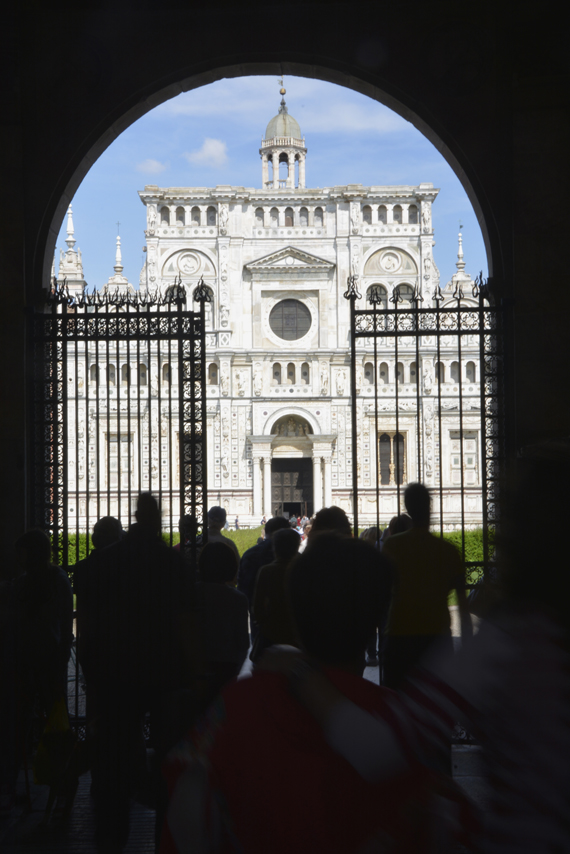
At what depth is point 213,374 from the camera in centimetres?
3002

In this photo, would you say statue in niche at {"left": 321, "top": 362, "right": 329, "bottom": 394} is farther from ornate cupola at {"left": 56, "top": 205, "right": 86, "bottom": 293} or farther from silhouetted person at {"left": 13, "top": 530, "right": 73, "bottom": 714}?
silhouetted person at {"left": 13, "top": 530, "right": 73, "bottom": 714}

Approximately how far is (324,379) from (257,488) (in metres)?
4.90

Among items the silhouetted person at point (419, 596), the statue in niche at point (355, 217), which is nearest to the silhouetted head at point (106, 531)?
the silhouetted person at point (419, 596)

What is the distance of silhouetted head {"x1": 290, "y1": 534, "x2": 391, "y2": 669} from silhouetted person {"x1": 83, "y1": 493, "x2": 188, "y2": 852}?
197cm

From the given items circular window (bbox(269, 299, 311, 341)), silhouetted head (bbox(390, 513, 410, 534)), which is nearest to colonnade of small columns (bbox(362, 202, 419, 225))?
circular window (bbox(269, 299, 311, 341))

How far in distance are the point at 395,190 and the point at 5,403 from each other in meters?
26.9

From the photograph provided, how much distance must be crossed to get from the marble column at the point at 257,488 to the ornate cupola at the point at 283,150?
11.6 m

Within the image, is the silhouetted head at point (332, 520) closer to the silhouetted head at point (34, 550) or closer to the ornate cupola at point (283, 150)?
the silhouetted head at point (34, 550)

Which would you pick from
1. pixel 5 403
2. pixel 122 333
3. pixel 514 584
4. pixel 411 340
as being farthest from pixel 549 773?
pixel 411 340

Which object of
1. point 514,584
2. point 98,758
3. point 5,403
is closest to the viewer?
point 514,584

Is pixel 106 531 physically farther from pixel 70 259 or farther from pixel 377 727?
pixel 70 259

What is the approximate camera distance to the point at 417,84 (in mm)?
5484

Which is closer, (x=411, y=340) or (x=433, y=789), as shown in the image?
(x=433, y=789)

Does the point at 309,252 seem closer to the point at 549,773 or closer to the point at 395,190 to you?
the point at 395,190
